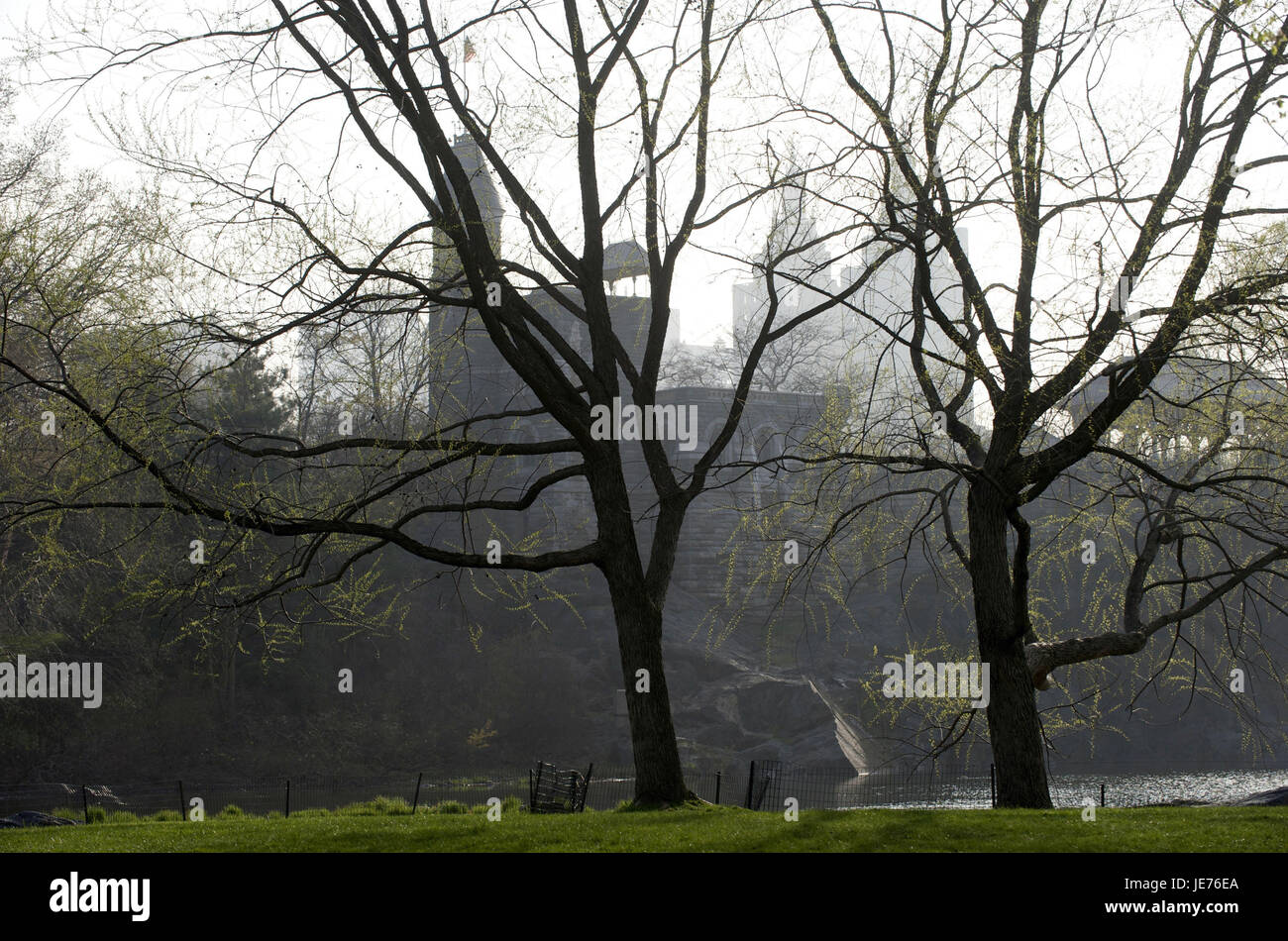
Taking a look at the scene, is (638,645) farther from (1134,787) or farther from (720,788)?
(1134,787)

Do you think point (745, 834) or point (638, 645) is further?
point (638, 645)

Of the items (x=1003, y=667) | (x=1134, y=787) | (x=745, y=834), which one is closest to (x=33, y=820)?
(x=745, y=834)

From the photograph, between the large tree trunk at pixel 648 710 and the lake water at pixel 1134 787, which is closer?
the large tree trunk at pixel 648 710

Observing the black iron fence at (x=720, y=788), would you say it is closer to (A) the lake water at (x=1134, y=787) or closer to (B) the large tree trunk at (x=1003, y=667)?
(A) the lake water at (x=1134, y=787)

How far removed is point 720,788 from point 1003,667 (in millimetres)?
18749

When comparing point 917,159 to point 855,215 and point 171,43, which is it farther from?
point 171,43

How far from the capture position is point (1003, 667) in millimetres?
13086

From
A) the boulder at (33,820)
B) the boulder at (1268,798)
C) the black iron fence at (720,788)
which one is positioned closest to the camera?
the boulder at (33,820)

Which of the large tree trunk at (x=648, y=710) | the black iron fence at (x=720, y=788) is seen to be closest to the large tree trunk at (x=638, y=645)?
the large tree trunk at (x=648, y=710)

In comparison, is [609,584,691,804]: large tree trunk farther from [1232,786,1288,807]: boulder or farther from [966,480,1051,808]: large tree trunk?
[1232,786,1288,807]: boulder

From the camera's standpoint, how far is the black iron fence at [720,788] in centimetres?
2745

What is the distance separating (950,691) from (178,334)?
9940 millimetres

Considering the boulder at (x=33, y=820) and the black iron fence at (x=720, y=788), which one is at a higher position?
the boulder at (x=33, y=820)

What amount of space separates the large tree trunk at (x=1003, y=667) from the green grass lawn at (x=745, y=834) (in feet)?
2.93
